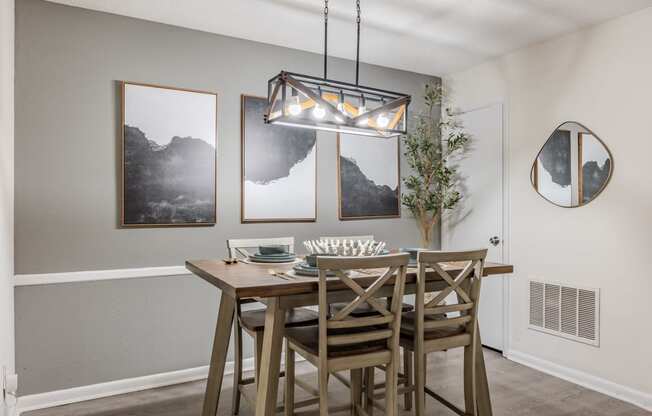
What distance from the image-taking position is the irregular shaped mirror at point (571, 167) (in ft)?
10.5

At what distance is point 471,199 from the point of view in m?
4.25

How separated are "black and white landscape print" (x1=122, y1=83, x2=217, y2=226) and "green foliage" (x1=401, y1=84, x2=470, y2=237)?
6.13 ft

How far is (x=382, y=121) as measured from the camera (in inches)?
102

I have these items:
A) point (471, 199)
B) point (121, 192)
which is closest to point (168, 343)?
point (121, 192)

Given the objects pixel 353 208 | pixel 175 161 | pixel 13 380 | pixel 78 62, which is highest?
pixel 78 62

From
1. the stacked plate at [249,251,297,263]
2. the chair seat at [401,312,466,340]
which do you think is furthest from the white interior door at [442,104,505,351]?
the stacked plate at [249,251,297,263]

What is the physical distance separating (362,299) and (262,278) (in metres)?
0.47

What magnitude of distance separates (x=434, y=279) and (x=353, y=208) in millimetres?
1730

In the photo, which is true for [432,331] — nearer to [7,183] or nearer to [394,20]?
[394,20]

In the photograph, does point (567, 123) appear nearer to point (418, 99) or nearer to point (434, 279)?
point (418, 99)

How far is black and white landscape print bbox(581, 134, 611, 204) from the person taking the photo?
3158mm

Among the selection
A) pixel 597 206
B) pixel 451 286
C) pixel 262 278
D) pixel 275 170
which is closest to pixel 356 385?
pixel 451 286

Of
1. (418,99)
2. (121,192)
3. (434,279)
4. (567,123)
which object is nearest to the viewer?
(434,279)

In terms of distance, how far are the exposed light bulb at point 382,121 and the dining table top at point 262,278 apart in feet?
2.71
